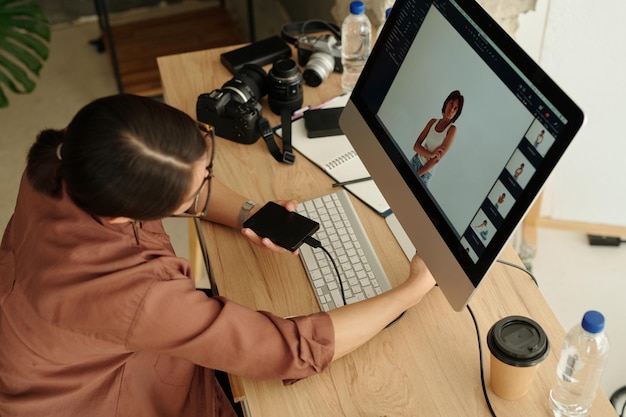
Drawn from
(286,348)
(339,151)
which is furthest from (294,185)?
(286,348)

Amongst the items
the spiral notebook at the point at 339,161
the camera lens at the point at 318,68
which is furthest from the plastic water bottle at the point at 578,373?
the camera lens at the point at 318,68

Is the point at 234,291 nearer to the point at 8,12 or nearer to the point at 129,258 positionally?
the point at 129,258

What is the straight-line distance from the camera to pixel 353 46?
175 cm

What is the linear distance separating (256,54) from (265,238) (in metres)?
0.67

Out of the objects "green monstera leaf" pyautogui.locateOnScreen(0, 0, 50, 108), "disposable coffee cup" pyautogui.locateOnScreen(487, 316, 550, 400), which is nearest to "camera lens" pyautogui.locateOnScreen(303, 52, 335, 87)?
"disposable coffee cup" pyautogui.locateOnScreen(487, 316, 550, 400)

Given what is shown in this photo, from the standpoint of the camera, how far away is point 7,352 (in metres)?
1.04

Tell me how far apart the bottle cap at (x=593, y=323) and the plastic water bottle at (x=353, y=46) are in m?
0.91

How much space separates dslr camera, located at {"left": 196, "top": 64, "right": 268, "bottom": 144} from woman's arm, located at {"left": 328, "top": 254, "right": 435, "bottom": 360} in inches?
21.0

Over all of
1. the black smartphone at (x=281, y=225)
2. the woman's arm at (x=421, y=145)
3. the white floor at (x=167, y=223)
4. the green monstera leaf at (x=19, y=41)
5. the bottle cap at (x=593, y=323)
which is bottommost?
the white floor at (x=167, y=223)

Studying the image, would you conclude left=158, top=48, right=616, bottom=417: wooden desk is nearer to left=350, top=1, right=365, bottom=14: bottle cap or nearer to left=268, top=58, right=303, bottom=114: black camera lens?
left=268, top=58, right=303, bottom=114: black camera lens

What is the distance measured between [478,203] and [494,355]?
22 cm

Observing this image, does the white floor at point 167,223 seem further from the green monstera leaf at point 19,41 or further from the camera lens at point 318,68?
the camera lens at point 318,68

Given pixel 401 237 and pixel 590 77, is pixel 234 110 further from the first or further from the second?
pixel 590 77

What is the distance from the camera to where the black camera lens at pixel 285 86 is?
5.15 ft
